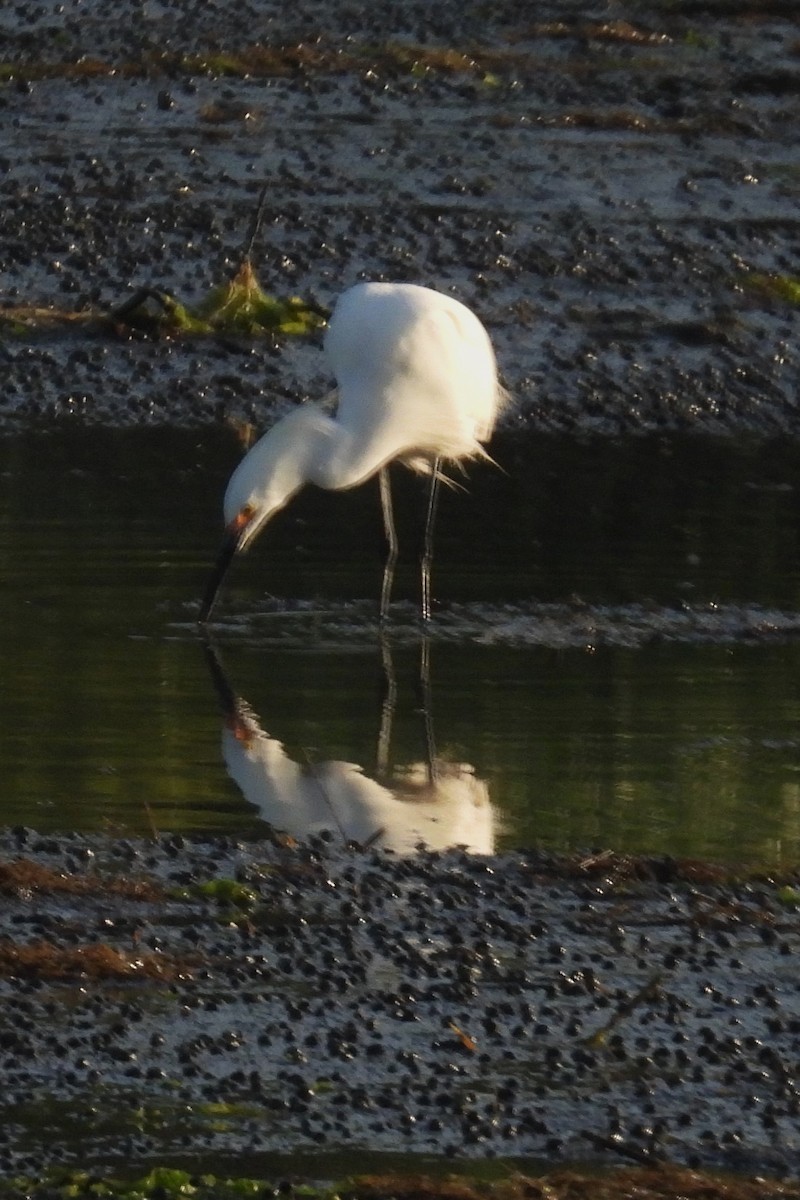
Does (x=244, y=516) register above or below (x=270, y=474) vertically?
below

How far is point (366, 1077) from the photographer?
23.1ft

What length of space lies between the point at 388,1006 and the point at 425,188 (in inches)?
635

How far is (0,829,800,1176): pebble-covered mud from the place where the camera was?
671 cm

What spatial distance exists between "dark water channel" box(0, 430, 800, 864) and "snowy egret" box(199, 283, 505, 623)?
23.1 inches

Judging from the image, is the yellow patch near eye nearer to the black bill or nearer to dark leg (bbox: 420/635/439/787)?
the black bill

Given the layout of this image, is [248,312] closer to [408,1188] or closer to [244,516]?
[244,516]

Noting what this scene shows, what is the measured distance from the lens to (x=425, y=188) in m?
23.0

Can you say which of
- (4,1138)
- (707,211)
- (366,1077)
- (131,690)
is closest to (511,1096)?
(366,1077)

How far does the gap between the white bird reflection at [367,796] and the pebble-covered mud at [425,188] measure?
29.3 feet

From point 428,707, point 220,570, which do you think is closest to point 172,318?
point 220,570

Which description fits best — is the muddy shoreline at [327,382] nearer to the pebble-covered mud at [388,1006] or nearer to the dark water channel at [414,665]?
the pebble-covered mud at [388,1006]

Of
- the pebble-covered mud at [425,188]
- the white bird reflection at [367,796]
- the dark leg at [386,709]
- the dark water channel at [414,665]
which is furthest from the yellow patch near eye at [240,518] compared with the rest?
the pebble-covered mud at [425,188]

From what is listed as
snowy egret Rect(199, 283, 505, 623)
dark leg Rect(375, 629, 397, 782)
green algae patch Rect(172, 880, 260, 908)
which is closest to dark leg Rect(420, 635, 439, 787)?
dark leg Rect(375, 629, 397, 782)

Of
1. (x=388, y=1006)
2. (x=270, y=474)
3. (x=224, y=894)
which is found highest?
(x=388, y=1006)
